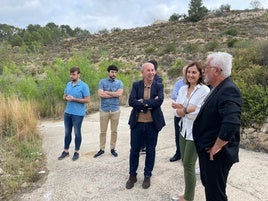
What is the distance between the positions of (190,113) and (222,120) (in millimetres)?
1108

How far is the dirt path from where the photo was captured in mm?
4578

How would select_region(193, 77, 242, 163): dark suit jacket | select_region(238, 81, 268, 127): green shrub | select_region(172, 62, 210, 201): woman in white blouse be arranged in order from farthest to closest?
select_region(238, 81, 268, 127): green shrub → select_region(172, 62, 210, 201): woman in white blouse → select_region(193, 77, 242, 163): dark suit jacket

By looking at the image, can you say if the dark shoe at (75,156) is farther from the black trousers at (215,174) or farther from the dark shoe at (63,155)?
the black trousers at (215,174)

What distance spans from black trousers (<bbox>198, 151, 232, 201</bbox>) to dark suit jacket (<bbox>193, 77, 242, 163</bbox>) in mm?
63

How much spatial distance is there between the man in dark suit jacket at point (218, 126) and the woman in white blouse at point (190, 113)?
0.71 m

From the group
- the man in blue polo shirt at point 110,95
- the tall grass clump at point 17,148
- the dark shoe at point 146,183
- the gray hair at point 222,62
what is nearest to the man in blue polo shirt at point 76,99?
the man in blue polo shirt at point 110,95

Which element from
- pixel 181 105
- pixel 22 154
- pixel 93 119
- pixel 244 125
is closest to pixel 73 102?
Answer: pixel 22 154

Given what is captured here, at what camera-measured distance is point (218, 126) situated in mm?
3057

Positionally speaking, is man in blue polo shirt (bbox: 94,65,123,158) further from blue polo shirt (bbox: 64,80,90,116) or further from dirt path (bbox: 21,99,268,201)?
Result: dirt path (bbox: 21,99,268,201)

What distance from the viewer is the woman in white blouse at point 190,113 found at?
3.97 m

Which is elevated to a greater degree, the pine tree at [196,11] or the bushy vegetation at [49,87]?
the pine tree at [196,11]

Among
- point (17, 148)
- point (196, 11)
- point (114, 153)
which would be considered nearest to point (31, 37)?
point (196, 11)

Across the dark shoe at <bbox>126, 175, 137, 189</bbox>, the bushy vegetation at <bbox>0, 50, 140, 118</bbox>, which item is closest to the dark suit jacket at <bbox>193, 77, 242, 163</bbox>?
the dark shoe at <bbox>126, 175, 137, 189</bbox>

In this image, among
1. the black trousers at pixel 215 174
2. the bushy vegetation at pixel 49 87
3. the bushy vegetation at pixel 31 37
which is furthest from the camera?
the bushy vegetation at pixel 31 37
